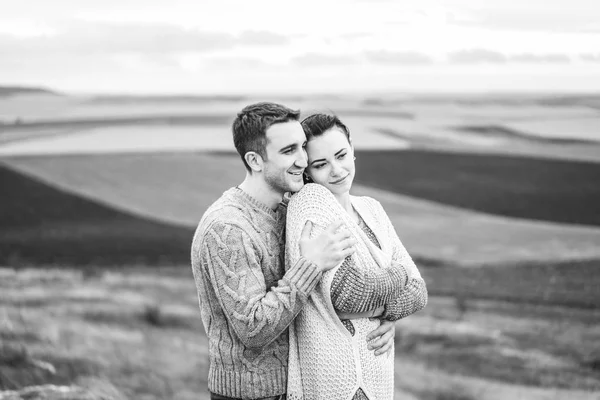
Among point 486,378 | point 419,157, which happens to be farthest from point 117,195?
point 486,378

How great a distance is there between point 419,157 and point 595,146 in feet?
4.98

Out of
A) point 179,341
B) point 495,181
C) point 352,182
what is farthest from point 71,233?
point 495,181

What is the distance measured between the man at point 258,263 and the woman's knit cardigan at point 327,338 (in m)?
0.04

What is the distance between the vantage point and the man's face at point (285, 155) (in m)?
2.16

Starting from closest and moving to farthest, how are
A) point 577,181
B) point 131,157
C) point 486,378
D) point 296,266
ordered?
point 296,266 < point 486,378 < point 577,181 < point 131,157

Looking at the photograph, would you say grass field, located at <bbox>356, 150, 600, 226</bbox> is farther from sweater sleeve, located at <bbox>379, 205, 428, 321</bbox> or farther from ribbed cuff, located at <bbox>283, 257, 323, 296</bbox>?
ribbed cuff, located at <bbox>283, 257, 323, 296</bbox>

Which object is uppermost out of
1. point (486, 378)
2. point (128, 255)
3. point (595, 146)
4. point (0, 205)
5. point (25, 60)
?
point (25, 60)

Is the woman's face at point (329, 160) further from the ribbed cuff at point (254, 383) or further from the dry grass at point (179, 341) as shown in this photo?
the dry grass at point (179, 341)

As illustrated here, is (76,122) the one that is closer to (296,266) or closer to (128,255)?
(128,255)

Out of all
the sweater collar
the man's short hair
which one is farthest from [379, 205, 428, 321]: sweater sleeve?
the man's short hair

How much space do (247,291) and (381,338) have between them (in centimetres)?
45

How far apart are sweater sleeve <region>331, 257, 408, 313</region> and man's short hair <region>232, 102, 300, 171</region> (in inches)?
16.5

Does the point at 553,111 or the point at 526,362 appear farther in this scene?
the point at 553,111

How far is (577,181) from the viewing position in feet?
20.8
